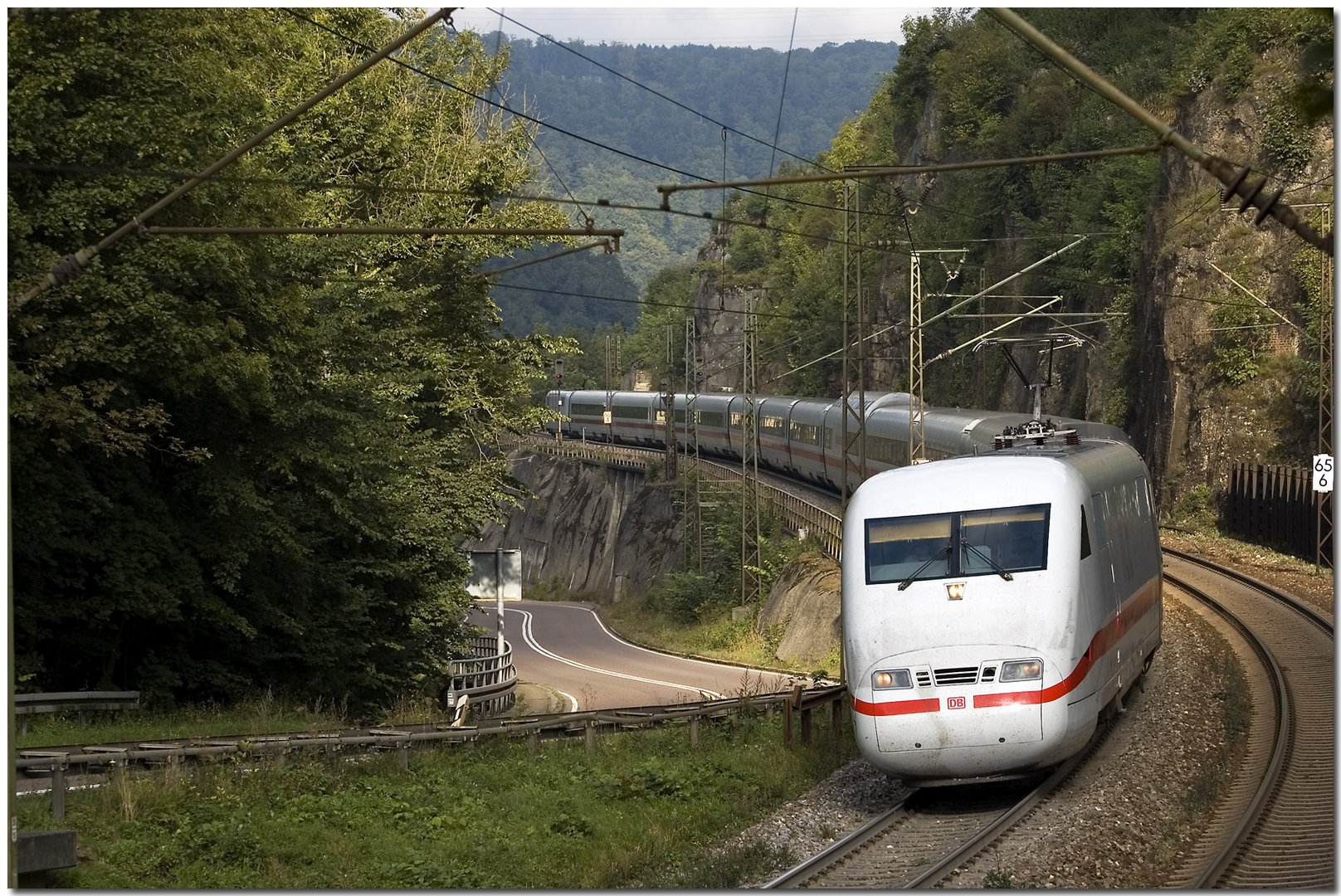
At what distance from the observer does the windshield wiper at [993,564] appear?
15164 millimetres

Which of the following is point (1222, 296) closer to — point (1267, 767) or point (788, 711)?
point (788, 711)

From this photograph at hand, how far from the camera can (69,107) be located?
→ 19703 millimetres

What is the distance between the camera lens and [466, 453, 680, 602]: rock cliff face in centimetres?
8250

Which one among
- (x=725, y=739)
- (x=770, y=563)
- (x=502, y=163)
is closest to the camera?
(x=725, y=739)

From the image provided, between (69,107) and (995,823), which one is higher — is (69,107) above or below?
above

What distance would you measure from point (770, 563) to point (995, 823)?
40814mm

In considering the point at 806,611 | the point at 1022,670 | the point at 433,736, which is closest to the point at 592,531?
the point at 806,611

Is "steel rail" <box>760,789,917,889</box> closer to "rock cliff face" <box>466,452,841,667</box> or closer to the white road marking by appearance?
the white road marking

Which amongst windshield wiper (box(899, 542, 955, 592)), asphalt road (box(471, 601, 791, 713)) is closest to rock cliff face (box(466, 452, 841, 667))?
asphalt road (box(471, 601, 791, 713))

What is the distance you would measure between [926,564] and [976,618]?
2.55 ft

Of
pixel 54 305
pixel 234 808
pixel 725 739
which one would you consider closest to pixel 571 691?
pixel 725 739

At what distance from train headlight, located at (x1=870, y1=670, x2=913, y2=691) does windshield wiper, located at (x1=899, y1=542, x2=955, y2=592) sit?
83 centimetres

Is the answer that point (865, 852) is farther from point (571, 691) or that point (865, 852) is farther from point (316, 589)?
point (571, 691)

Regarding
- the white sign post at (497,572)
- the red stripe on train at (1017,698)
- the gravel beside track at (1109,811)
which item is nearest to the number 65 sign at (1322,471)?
the gravel beside track at (1109,811)
